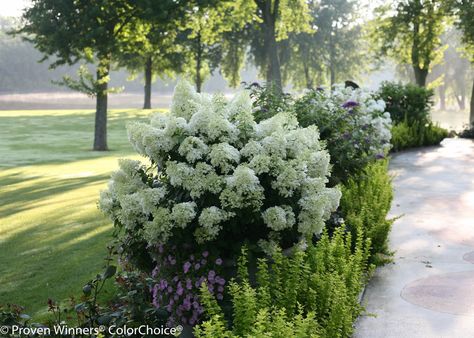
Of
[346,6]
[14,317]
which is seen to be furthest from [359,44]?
[14,317]

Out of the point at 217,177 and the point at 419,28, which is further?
the point at 419,28

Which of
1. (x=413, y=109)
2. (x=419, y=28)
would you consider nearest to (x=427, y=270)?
(x=413, y=109)

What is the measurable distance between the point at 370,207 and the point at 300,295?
311cm

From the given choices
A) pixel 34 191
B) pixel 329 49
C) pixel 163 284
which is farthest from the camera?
pixel 329 49

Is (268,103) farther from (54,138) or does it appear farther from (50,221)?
(54,138)

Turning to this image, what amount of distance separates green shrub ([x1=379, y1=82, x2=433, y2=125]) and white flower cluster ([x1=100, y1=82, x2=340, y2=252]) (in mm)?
15751

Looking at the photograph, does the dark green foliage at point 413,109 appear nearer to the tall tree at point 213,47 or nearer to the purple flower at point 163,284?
the purple flower at point 163,284

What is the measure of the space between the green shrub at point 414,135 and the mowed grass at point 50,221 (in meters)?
8.91

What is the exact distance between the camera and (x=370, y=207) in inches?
294

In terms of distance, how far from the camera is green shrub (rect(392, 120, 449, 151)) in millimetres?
18453

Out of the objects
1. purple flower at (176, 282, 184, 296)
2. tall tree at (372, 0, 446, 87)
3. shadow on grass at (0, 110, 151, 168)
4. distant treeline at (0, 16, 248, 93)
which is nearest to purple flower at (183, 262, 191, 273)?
purple flower at (176, 282, 184, 296)

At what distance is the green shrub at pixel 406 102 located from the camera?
2052cm

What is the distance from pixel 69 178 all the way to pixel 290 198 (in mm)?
13158

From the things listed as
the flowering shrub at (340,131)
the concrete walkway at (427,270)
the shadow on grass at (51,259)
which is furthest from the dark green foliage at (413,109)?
the shadow on grass at (51,259)
